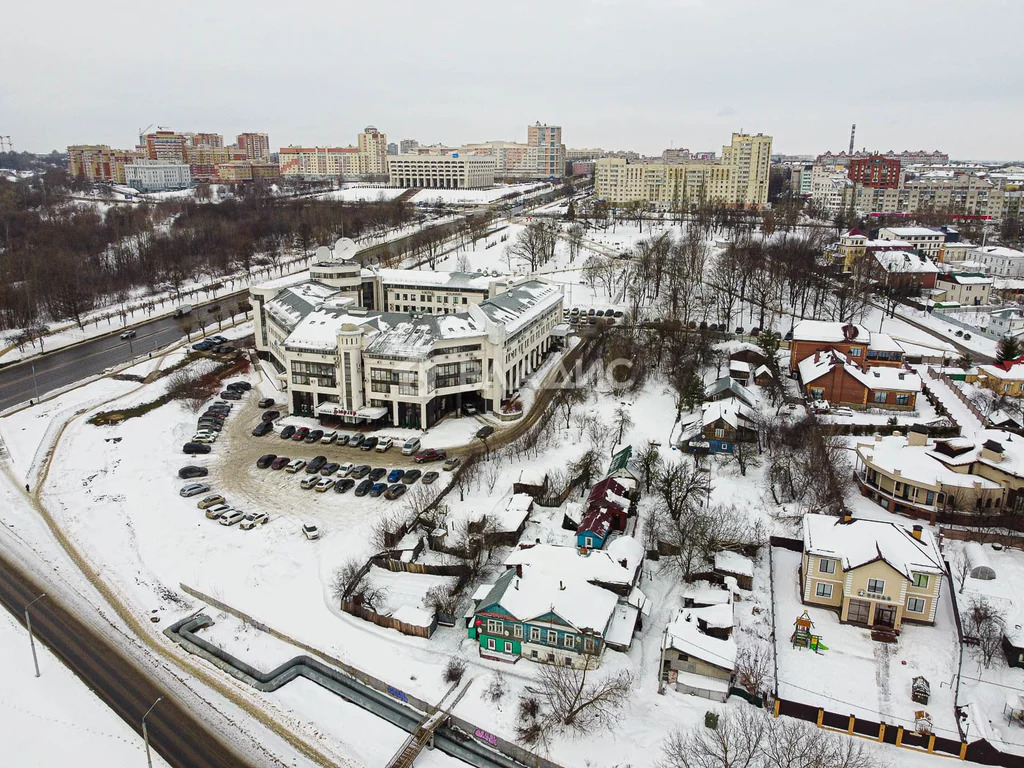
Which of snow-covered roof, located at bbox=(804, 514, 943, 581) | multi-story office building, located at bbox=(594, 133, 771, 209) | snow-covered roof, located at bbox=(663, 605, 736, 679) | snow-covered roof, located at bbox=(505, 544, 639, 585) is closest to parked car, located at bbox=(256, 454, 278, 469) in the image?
snow-covered roof, located at bbox=(505, 544, 639, 585)

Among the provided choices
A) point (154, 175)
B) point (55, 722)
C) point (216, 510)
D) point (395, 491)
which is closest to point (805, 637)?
point (395, 491)

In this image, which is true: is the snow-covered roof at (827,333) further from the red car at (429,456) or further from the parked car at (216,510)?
the parked car at (216,510)

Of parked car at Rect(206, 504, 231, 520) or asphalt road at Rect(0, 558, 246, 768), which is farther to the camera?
parked car at Rect(206, 504, 231, 520)

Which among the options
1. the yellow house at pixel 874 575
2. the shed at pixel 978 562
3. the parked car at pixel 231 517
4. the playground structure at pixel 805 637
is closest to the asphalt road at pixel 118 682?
the parked car at pixel 231 517

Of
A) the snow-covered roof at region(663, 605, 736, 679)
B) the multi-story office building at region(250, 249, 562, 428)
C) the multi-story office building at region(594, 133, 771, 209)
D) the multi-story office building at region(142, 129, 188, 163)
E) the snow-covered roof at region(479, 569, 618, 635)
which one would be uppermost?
the multi-story office building at region(142, 129, 188, 163)

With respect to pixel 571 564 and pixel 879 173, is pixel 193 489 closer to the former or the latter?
pixel 571 564

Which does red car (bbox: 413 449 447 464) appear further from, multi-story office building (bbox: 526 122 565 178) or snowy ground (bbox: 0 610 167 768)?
multi-story office building (bbox: 526 122 565 178)

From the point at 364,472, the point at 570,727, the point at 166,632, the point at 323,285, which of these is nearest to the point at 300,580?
the point at 166,632
